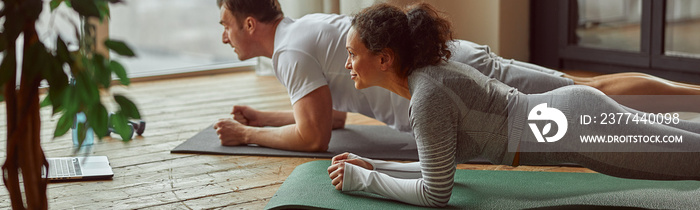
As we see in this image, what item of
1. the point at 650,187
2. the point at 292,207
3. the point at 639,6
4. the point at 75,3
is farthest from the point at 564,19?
the point at 75,3

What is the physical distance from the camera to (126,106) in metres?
1.19

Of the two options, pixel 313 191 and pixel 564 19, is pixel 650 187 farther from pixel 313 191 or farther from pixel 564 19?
pixel 564 19

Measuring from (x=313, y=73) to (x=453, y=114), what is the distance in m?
0.67

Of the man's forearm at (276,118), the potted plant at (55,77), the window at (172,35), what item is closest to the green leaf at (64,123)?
the potted plant at (55,77)

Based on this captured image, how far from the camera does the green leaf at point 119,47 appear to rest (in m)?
1.14

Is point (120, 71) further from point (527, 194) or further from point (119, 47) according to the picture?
point (527, 194)

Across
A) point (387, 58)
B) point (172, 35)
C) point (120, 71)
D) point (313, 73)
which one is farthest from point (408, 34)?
point (172, 35)

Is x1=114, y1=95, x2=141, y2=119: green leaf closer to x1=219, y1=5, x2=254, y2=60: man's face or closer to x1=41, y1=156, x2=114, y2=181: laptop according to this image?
x1=41, y1=156, x2=114, y2=181: laptop

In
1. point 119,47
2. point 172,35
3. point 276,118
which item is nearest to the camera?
point 119,47

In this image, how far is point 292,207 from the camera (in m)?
1.75

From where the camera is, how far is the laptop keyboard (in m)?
2.11

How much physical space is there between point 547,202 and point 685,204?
285mm

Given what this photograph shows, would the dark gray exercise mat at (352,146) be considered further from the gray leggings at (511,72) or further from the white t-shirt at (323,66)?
the gray leggings at (511,72)

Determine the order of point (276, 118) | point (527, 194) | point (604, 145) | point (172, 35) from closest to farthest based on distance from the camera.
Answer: point (604, 145) → point (527, 194) → point (276, 118) → point (172, 35)
